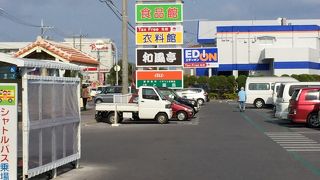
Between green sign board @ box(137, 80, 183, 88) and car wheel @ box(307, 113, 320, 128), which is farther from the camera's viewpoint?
green sign board @ box(137, 80, 183, 88)

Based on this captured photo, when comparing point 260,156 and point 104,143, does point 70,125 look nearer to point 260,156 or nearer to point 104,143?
point 260,156

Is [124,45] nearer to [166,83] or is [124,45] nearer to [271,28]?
[166,83]

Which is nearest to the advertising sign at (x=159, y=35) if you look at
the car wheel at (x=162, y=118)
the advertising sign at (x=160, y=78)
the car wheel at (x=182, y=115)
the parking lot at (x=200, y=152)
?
the advertising sign at (x=160, y=78)

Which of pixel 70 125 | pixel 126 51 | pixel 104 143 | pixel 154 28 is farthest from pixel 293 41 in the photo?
pixel 70 125

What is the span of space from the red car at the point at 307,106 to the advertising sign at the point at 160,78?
1351 centimetres

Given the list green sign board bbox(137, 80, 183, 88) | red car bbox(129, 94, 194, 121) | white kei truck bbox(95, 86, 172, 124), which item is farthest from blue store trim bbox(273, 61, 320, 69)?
white kei truck bbox(95, 86, 172, 124)

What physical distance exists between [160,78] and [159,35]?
2815 mm

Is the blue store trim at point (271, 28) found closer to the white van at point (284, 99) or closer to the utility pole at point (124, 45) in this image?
the utility pole at point (124, 45)

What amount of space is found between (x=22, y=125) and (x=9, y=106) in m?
0.40

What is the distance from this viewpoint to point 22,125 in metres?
9.62

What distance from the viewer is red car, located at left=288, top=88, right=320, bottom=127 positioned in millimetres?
23109

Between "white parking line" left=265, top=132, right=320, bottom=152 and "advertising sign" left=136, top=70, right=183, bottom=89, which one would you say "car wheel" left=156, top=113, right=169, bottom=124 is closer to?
"white parking line" left=265, top=132, right=320, bottom=152

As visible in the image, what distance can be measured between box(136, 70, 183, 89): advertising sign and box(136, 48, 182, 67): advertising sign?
2.58 ft

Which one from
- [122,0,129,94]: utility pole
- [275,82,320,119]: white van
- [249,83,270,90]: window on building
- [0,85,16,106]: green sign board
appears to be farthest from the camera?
[249,83,270,90]: window on building
